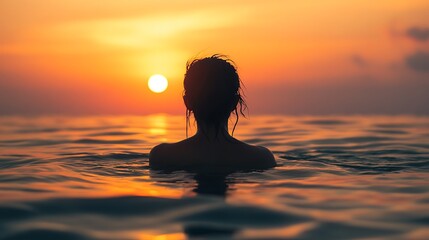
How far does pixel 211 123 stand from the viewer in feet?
17.5

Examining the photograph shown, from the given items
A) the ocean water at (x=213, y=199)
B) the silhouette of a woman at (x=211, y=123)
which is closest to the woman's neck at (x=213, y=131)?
the silhouette of a woman at (x=211, y=123)

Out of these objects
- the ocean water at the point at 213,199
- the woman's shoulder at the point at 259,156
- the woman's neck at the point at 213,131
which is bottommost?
the ocean water at the point at 213,199

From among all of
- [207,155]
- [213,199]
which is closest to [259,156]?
[207,155]

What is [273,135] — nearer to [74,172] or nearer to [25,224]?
[74,172]

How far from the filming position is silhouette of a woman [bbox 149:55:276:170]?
5.21 m

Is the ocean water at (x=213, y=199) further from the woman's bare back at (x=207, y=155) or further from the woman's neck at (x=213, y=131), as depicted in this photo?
the woman's neck at (x=213, y=131)

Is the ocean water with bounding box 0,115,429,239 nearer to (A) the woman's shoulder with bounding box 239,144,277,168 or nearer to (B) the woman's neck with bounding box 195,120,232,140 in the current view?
(A) the woman's shoulder with bounding box 239,144,277,168

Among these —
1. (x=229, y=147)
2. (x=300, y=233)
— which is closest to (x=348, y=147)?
(x=229, y=147)

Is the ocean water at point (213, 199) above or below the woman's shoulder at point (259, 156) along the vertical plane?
below

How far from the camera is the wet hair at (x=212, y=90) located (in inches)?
205

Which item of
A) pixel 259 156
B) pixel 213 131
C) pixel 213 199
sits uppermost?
pixel 213 131

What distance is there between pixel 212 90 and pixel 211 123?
1.15 ft

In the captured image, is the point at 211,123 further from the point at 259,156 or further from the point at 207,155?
the point at 259,156

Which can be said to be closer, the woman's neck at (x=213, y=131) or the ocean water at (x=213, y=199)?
the ocean water at (x=213, y=199)
